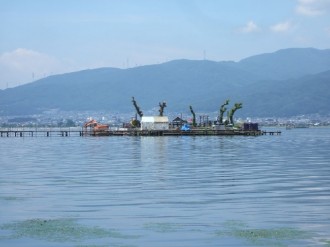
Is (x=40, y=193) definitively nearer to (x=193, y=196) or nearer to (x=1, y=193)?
(x=1, y=193)

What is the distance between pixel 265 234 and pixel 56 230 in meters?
8.54

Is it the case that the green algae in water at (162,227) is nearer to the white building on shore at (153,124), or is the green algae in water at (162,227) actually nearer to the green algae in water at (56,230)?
the green algae in water at (56,230)

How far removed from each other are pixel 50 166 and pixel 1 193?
24.3 m

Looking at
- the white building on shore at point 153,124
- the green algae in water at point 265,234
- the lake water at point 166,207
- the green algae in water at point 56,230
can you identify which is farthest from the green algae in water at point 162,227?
the white building on shore at point 153,124

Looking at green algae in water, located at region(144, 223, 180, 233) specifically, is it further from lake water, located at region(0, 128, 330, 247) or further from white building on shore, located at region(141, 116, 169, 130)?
white building on shore, located at region(141, 116, 169, 130)

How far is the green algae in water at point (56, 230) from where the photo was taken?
2639 centimetres

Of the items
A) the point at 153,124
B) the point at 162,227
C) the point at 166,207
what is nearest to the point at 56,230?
the point at 162,227

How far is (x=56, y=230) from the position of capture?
27.6 metres

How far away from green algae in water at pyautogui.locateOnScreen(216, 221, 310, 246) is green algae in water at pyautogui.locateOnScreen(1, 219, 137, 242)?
14.6 feet

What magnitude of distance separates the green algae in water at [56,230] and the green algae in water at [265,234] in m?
4.45

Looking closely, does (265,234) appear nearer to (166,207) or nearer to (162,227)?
(162,227)

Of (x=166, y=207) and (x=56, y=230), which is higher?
(x=166, y=207)

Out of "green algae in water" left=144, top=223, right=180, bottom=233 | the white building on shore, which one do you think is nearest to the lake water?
"green algae in water" left=144, top=223, right=180, bottom=233

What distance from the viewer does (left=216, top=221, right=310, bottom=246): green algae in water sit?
25.2 meters
